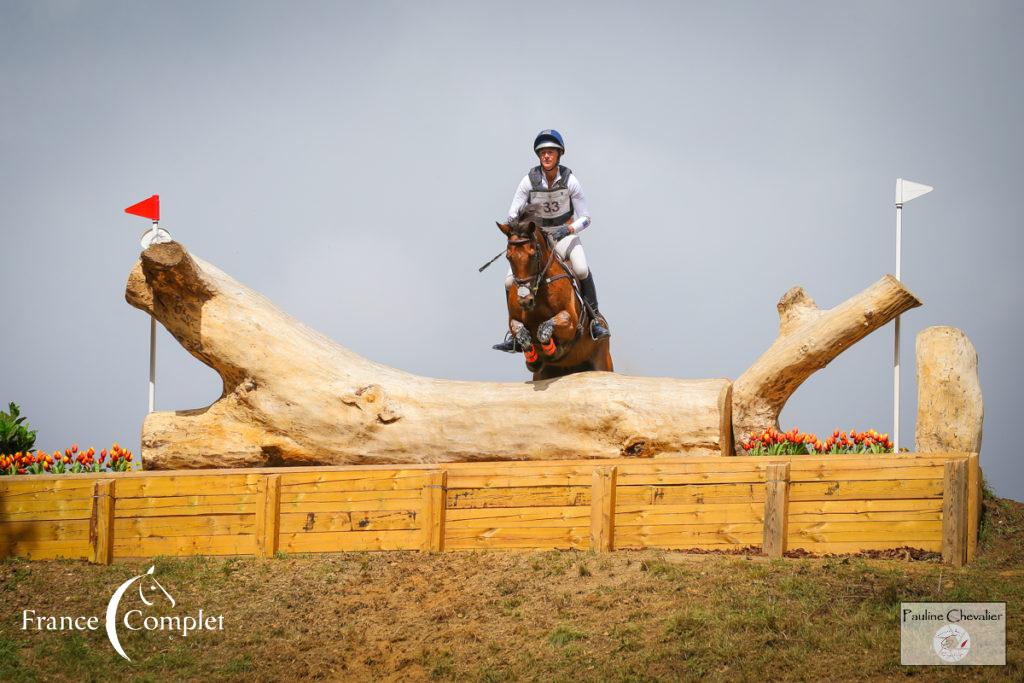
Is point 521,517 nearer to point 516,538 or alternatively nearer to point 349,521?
point 516,538

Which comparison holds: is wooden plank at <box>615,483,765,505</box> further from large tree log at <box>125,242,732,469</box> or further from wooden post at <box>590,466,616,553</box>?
large tree log at <box>125,242,732,469</box>

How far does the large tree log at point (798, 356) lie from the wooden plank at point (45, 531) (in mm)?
7209

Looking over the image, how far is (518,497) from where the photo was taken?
11766mm

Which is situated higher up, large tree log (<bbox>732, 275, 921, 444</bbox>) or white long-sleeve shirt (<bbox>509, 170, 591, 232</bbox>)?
white long-sleeve shirt (<bbox>509, 170, 591, 232</bbox>)

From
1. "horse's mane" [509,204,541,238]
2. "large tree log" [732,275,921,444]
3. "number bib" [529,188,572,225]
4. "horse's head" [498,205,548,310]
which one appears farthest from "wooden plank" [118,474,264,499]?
"large tree log" [732,275,921,444]

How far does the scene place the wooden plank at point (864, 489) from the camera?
10.6 m

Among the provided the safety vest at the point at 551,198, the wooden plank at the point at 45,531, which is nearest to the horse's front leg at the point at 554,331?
the safety vest at the point at 551,198

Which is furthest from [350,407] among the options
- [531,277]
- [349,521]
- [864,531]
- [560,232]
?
[864,531]

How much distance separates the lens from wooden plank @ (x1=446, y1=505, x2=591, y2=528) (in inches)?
455

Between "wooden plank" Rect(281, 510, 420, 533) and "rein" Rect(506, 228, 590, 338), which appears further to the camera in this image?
"rein" Rect(506, 228, 590, 338)

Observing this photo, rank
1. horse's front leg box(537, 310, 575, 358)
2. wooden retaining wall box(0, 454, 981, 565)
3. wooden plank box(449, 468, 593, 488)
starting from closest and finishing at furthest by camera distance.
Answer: wooden retaining wall box(0, 454, 981, 565) → wooden plank box(449, 468, 593, 488) → horse's front leg box(537, 310, 575, 358)

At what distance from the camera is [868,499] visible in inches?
423

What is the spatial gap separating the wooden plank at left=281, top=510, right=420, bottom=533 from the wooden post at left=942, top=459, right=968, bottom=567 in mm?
5021

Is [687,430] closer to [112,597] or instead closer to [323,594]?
[323,594]
